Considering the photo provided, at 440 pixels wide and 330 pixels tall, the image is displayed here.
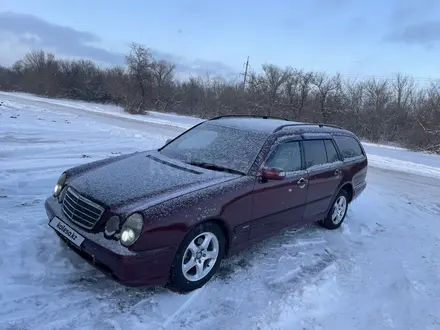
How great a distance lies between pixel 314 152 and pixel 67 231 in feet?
10.9

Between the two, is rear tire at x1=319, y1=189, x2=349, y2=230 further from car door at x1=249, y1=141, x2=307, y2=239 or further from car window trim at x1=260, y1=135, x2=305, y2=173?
car window trim at x1=260, y1=135, x2=305, y2=173

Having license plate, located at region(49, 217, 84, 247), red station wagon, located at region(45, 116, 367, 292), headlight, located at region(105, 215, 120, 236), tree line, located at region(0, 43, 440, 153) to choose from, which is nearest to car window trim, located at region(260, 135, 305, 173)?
red station wagon, located at region(45, 116, 367, 292)

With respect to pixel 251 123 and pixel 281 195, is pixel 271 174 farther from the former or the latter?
pixel 251 123

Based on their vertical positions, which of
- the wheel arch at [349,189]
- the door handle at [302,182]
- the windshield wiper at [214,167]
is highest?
the windshield wiper at [214,167]

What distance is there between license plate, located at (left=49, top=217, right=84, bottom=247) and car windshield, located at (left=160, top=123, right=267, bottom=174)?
1.55 m

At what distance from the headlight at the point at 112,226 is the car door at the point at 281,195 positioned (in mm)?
1500

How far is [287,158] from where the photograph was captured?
4.56m

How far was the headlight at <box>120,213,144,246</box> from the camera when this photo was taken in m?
Answer: 3.07

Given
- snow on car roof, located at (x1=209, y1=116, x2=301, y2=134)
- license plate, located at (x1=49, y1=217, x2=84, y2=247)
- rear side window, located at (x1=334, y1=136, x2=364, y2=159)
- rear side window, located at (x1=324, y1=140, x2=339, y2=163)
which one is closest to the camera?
license plate, located at (x1=49, y1=217, x2=84, y2=247)

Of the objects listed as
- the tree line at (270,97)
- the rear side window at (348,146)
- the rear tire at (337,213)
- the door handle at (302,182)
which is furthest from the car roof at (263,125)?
the tree line at (270,97)

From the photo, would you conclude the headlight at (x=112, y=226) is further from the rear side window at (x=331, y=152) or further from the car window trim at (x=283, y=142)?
the rear side window at (x=331, y=152)

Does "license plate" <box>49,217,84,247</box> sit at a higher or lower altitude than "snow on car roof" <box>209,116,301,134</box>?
lower

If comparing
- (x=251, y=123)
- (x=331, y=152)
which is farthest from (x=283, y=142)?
(x=331, y=152)

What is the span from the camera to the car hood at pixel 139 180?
3.42 meters
